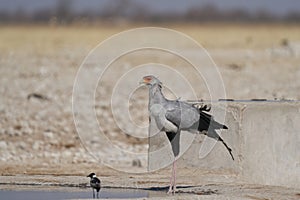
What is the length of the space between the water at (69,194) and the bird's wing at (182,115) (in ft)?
2.58

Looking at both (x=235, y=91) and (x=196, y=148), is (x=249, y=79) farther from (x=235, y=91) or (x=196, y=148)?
(x=196, y=148)

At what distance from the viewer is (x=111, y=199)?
9430 mm

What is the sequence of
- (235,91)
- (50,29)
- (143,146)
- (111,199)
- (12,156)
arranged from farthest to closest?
(50,29) < (235,91) < (143,146) < (12,156) < (111,199)

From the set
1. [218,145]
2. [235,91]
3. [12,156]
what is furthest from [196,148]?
[235,91]

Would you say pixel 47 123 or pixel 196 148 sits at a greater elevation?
pixel 47 123

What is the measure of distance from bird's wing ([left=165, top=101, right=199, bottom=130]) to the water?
786 millimetres

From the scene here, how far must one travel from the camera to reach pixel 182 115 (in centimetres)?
978

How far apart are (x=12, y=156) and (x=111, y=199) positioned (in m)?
4.45

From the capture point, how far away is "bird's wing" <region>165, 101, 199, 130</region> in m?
9.73

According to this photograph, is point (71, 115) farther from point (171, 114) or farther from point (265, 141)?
point (171, 114)

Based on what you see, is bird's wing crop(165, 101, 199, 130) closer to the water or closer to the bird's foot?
the bird's foot

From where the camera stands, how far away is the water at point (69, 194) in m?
9.83

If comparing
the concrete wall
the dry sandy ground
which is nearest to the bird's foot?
the dry sandy ground

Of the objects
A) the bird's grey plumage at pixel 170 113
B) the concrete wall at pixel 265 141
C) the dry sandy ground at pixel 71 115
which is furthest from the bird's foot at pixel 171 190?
the concrete wall at pixel 265 141
